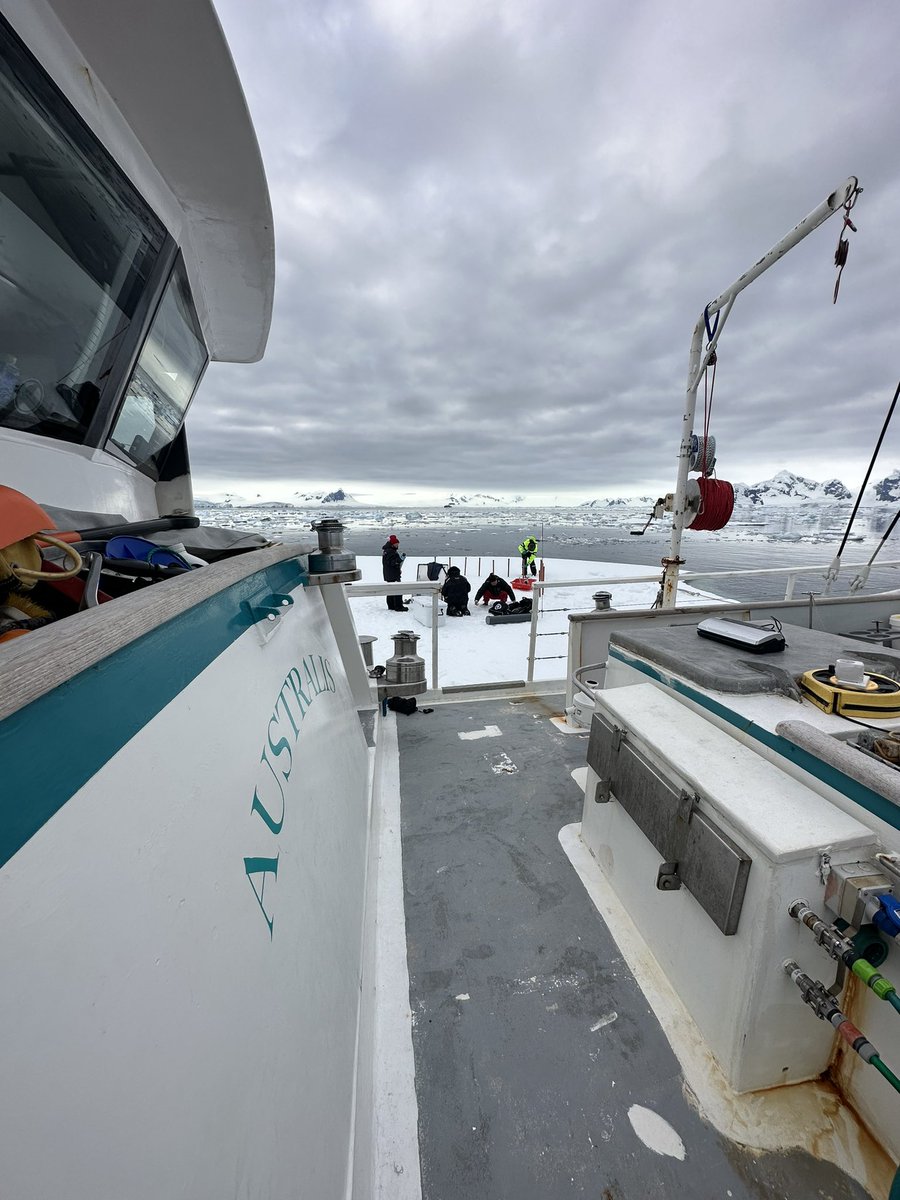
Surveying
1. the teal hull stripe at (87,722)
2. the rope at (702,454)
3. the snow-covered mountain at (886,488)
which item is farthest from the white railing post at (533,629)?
the snow-covered mountain at (886,488)

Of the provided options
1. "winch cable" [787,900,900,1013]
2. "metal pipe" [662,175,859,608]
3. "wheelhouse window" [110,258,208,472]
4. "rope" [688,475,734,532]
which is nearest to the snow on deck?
"metal pipe" [662,175,859,608]

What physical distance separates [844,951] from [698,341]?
187 inches

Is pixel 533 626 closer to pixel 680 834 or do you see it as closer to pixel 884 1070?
pixel 680 834

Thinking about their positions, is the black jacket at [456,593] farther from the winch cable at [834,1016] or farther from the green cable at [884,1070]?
the green cable at [884,1070]

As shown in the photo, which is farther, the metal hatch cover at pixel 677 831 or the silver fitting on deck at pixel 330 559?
the silver fitting on deck at pixel 330 559

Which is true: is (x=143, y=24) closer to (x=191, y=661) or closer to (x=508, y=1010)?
(x=191, y=661)

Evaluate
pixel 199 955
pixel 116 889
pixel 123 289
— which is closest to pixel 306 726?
pixel 199 955

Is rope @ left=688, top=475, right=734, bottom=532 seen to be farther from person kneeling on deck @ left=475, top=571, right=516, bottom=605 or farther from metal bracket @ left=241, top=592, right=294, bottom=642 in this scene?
person kneeling on deck @ left=475, top=571, right=516, bottom=605

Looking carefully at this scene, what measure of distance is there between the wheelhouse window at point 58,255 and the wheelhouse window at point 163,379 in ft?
0.90

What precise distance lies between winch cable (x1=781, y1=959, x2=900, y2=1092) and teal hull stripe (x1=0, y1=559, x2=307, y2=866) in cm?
159

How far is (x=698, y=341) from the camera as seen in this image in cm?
427

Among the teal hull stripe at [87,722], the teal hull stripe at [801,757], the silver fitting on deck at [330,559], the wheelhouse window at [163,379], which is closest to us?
the teal hull stripe at [87,722]

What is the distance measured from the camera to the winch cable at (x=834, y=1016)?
102cm

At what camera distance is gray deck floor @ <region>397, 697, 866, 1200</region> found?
123 centimetres
